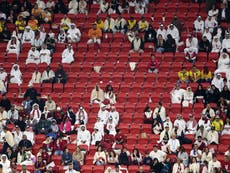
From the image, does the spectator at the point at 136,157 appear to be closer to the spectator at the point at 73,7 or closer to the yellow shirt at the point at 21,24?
the yellow shirt at the point at 21,24

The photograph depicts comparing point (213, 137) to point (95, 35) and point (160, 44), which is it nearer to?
point (160, 44)

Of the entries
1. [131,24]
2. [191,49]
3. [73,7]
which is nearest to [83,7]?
[73,7]

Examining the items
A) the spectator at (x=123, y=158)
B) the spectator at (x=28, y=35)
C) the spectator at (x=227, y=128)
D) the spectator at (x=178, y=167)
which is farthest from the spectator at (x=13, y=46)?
the spectator at (x=178, y=167)

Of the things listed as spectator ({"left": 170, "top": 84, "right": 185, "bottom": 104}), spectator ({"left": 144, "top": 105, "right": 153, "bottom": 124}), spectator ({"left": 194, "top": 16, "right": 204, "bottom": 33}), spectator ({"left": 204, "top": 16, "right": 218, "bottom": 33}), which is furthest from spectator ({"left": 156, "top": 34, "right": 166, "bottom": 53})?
spectator ({"left": 144, "top": 105, "right": 153, "bottom": 124})

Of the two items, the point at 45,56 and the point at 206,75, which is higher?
the point at 45,56

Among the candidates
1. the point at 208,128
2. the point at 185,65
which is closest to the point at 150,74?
the point at 185,65

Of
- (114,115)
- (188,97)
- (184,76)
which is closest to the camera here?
(114,115)

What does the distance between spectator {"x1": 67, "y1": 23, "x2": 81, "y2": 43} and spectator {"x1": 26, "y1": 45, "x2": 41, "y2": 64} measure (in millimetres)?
1683

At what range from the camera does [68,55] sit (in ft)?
143

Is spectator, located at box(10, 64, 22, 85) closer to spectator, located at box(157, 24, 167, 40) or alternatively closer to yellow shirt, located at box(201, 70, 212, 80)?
spectator, located at box(157, 24, 167, 40)

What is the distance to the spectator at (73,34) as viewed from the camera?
44.4 m

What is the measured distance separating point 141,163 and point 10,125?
19.0 ft

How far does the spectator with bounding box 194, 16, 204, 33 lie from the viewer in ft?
145

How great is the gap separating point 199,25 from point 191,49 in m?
1.72
